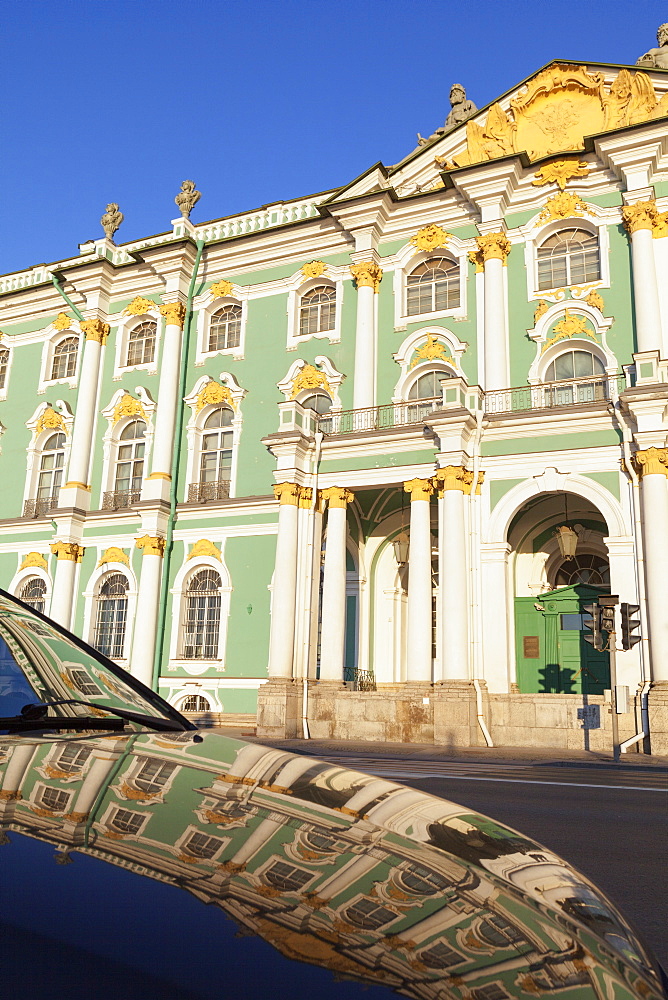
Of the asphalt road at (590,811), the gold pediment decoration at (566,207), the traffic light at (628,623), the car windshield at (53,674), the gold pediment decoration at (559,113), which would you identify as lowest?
the asphalt road at (590,811)

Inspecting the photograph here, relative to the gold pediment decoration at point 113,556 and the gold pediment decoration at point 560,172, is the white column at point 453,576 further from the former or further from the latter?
the gold pediment decoration at point 113,556

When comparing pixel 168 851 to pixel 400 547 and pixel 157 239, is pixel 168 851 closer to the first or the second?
pixel 400 547

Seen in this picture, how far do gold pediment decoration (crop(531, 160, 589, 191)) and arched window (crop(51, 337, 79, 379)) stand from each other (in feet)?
55.4

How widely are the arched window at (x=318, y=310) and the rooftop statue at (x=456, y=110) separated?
527cm

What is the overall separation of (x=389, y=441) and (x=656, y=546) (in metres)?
6.52

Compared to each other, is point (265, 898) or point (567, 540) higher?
point (567, 540)

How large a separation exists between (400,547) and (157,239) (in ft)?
46.5

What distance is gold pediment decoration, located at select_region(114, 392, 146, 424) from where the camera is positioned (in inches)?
1074

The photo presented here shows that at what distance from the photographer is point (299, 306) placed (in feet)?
84.2

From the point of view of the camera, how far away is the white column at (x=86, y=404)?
2727 centimetres

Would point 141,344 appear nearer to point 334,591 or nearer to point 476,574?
point 334,591

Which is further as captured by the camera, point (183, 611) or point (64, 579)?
point (64, 579)

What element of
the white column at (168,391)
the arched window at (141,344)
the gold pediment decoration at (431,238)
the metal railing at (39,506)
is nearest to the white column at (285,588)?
the white column at (168,391)

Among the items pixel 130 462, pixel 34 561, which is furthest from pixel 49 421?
pixel 34 561
